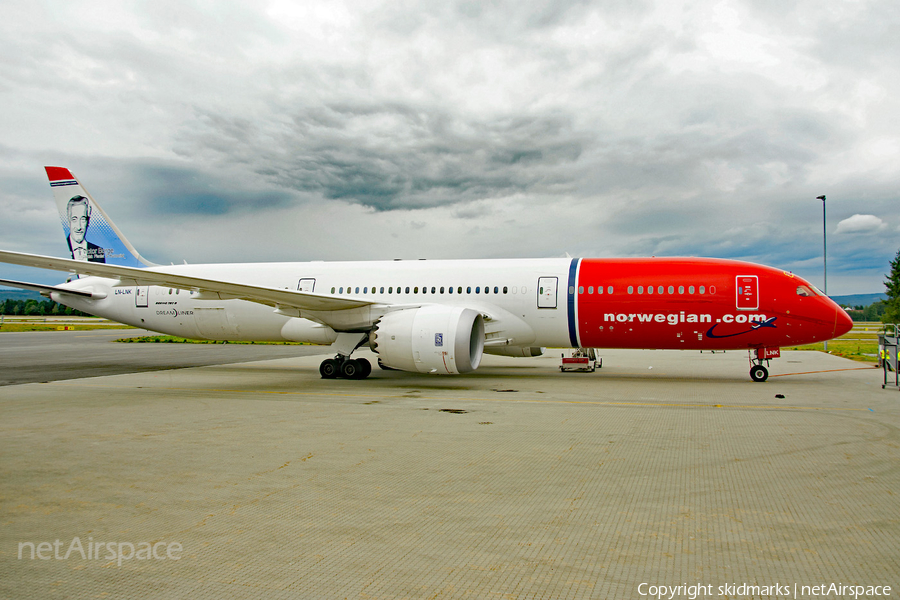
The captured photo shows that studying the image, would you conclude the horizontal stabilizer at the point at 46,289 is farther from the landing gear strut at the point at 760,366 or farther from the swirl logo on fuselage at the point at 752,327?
the landing gear strut at the point at 760,366

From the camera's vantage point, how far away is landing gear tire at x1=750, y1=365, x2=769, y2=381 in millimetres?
14008

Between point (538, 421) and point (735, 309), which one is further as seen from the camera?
point (735, 309)

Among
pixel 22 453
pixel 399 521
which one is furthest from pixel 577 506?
pixel 22 453

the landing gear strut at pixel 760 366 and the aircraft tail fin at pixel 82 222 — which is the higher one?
the aircraft tail fin at pixel 82 222

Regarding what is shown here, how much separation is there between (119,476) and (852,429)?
978cm

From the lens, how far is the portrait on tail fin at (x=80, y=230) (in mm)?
18688

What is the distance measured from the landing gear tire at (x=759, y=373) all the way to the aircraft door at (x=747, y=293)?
184 cm

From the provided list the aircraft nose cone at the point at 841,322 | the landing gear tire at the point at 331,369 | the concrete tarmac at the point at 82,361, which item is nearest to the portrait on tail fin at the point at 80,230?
the concrete tarmac at the point at 82,361

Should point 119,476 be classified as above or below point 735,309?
below

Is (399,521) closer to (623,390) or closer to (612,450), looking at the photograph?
(612,450)

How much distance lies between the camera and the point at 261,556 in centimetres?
375

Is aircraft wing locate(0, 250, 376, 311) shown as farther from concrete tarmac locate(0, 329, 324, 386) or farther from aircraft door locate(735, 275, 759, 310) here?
aircraft door locate(735, 275, 759, 310)

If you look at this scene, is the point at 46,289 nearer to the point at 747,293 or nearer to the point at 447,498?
the point at 447,498

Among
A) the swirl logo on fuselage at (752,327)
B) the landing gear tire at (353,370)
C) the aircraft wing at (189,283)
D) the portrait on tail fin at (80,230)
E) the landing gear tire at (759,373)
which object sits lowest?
the landing gear tire at (353,370)
